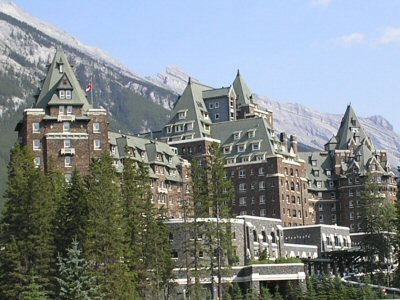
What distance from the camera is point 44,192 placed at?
3157 inches

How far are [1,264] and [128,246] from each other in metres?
11.1

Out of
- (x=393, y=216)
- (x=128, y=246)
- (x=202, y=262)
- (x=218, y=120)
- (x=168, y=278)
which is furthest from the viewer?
(x=218, y=120)

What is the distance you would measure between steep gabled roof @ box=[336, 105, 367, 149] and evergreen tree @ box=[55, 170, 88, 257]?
90141 millimetres

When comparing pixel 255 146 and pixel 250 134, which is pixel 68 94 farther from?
pixel 250 134

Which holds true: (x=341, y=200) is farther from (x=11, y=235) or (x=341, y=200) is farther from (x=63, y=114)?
(x=11, y=235)

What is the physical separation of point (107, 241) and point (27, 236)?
678cm

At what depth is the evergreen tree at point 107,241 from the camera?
77312 millimetres

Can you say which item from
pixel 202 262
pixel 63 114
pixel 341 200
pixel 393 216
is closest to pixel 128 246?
pixel 202 262

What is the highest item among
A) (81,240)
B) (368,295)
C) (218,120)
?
(218,120)

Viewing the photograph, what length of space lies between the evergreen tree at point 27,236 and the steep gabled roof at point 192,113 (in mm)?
63340

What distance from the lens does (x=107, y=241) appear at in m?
78.0

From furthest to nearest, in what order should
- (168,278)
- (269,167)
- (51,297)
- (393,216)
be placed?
(269,167) < (393,216) < (168,278) < (51,297)

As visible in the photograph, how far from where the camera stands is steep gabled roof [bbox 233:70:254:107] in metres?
156

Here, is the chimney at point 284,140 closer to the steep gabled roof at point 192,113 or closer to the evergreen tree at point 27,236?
the steep gabled roof at point 192,113
